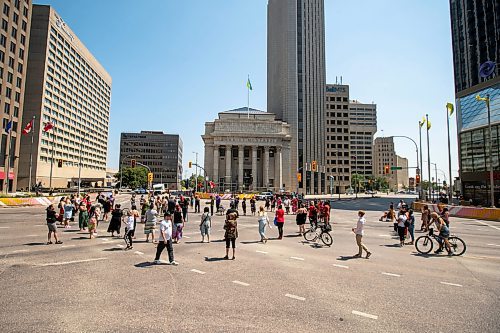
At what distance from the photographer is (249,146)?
97812 mm

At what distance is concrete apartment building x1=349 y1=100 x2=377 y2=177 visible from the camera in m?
162

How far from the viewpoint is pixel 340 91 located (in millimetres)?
116625

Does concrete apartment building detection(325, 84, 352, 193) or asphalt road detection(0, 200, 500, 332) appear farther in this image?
concrete apartment building detection(325, 84, 352, 193)

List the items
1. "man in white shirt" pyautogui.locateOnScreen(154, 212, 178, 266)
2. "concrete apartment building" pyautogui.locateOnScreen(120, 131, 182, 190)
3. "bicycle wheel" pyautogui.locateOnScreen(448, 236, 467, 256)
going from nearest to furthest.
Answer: "man in white shirt" pyautogui.locateOnScreen(154, 212, 178, 266), "bicycle wheel" pyautogui.locateOnScreen(448, 236, 467, 256), "concrete apartment building" pyautogui.locateOnScreen(120, 131, 182, 190)

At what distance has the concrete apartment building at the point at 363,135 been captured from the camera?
162m

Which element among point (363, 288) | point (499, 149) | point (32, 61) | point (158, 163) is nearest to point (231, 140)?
point (32, 61)

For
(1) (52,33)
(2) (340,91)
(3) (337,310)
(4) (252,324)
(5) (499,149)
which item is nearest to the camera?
(4) (252,324)

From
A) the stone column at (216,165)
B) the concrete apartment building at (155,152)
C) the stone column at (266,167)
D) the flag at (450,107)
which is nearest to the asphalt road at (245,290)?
the flag at (450,107)

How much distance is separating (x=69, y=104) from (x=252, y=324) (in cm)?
10845

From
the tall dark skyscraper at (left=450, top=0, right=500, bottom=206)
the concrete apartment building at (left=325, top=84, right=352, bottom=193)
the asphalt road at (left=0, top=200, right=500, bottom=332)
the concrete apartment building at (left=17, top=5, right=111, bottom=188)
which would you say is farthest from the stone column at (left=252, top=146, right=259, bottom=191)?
the asphalt road at (left=0, top=200, right=500, bottom=332)

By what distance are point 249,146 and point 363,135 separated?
95978mm

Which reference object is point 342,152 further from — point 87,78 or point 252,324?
point 252,324

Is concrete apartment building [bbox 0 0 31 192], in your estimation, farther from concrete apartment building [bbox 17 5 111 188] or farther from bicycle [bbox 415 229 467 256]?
bicycle [bbox 415 229 467 256]

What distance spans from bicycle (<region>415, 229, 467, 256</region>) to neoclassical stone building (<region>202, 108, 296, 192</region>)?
79553 mm
